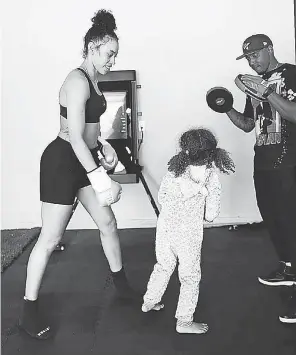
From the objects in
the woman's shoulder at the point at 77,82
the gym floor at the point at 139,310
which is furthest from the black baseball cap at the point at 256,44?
the gym floor at the point at 139,310

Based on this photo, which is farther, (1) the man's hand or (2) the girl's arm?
(1) the man's hand

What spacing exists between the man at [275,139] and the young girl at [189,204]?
0.41 metres

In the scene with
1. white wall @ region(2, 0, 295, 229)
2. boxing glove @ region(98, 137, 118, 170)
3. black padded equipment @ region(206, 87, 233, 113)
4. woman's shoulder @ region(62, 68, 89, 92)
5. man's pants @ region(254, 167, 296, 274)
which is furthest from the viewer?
white wall @ region(2, 0, 295, 229)

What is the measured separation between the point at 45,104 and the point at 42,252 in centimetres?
179

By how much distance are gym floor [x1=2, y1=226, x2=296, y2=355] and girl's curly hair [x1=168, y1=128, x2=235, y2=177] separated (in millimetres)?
608

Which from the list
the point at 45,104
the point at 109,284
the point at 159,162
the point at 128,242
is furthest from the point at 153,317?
the point at 45,104

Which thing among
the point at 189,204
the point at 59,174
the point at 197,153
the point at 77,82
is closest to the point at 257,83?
the point at 197,153

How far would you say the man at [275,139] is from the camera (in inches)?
79.2

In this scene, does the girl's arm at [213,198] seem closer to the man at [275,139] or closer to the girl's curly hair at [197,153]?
the girl's curly hair at [197,153]

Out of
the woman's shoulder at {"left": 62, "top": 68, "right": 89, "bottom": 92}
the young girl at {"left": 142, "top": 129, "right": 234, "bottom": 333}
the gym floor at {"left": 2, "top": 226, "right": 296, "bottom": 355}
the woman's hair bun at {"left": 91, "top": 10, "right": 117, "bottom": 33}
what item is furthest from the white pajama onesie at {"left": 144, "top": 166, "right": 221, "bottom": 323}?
the woman's hair bun at {"left": 91, "top": 10, "right": 117, "bottom": 33}

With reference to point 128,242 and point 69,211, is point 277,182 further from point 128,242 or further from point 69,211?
point 128,242

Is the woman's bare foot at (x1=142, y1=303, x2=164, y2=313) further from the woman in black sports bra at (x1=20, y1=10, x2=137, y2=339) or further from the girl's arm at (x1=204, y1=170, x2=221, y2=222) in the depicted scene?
the girl's arm at (x1=204, y1=170, x2=221, y2=222)

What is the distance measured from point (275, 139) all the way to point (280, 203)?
29cm

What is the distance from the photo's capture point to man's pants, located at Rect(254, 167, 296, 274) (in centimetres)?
208
